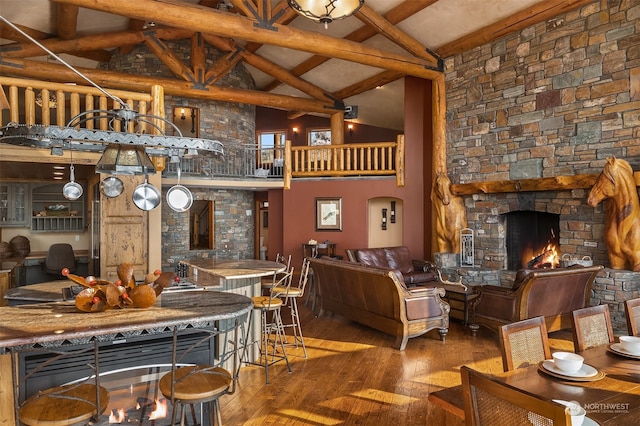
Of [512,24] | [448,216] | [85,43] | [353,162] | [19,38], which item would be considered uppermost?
[85,43]

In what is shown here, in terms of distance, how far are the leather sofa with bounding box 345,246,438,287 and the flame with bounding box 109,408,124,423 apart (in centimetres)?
469

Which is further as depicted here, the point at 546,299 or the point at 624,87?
the point at 624,87

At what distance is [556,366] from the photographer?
6.91 ft

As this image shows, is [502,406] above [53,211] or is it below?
below

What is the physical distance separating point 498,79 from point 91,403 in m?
7.63

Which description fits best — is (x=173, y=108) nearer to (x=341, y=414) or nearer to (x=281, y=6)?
(x=281, y=6)

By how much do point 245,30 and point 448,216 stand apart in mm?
4956

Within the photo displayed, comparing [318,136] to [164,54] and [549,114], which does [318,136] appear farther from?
[549,114]

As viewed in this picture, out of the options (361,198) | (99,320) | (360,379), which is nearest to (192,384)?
(99,320)

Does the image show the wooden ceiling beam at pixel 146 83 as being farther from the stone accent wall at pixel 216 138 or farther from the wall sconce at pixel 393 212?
the wall sconce at pixel 393 212

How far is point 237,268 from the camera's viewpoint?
14.9ft

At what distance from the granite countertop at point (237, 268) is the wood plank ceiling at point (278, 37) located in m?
3.59

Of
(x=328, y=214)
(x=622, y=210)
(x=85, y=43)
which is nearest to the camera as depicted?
(x=622, y=210)

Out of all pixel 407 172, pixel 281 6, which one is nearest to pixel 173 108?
pixel 281 6
